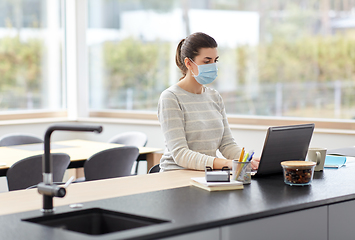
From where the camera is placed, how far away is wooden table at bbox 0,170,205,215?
1521 mm

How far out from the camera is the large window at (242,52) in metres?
4.42

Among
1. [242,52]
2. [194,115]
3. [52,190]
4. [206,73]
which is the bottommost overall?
[52,190]

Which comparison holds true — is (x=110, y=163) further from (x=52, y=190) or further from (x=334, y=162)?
(x=52, y=190)

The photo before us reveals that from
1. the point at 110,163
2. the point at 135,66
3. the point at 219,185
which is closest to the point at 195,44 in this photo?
the point at 219,185

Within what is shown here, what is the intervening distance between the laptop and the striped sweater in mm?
273

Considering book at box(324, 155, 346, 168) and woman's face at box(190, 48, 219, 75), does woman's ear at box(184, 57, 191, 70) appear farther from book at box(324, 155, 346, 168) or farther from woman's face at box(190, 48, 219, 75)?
book at box(324, 155, 346, 168)

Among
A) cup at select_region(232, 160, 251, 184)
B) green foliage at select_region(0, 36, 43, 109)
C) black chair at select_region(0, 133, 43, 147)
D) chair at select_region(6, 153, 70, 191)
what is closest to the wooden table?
cup at select_region(232, 160, 251, 184)

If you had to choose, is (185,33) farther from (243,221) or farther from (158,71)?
(243,221)

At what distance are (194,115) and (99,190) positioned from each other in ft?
2.43

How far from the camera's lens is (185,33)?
17.7 ft

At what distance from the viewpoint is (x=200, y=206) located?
1.43m

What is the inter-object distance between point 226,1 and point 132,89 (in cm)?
158

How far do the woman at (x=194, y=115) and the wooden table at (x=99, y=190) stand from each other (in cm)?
16

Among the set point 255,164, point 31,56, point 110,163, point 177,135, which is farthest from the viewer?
point 31,56
